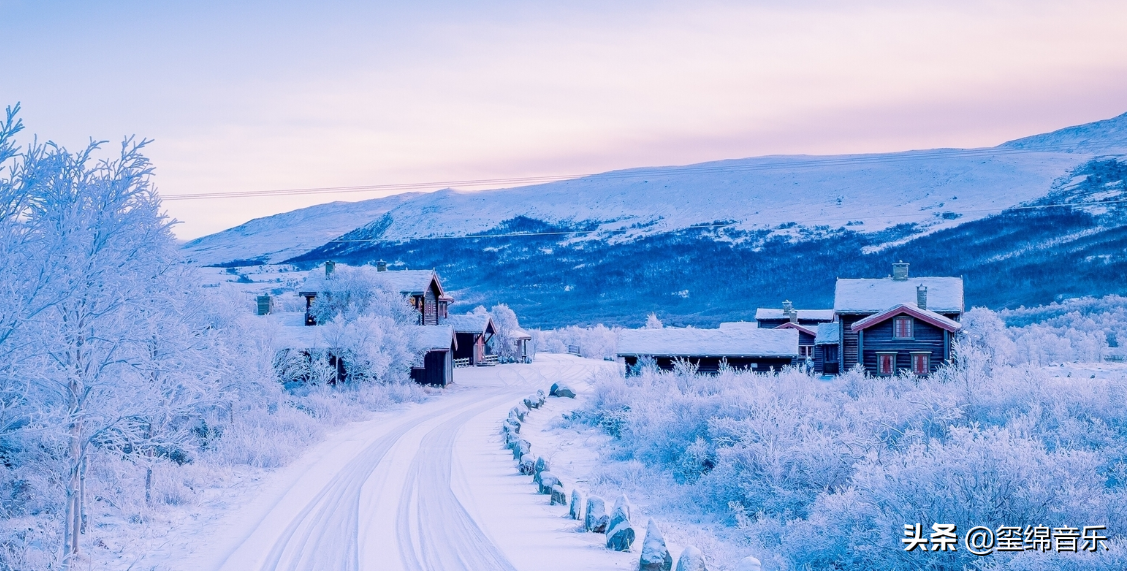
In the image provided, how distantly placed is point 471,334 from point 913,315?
29.4 metres

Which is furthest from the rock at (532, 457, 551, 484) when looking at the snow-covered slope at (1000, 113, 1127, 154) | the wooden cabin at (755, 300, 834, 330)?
the snow-covered slope at (1000, 113, 1127, 154)

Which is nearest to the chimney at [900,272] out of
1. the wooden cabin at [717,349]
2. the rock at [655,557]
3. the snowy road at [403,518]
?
the wooden cabin at [717,349]

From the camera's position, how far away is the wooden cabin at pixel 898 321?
3119cm

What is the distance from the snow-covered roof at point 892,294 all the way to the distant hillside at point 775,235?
94.9 ft

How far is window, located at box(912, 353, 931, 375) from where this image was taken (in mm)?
31156

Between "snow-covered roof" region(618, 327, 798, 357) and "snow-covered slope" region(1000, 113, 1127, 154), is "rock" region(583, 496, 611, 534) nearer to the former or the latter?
"snow-covered roof" region(618, 327, 798, 357)

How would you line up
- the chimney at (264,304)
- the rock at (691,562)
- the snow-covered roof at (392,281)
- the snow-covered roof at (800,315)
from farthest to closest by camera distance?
the snow-covered roof at (800,315) → the chimney at (264,304) → the snow-covered roof at (392,281) → the rock at (691,562)

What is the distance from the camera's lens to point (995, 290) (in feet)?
238

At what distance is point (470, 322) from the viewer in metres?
50.7

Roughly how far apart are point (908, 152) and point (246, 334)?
156m

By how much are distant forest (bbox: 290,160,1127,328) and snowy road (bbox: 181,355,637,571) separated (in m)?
46.0

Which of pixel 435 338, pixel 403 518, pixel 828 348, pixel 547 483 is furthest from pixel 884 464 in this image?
pixel 435 338

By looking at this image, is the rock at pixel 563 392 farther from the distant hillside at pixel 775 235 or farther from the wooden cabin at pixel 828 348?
the distant hillside at pixel 775 235

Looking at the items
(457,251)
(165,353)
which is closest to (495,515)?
(165,353)
